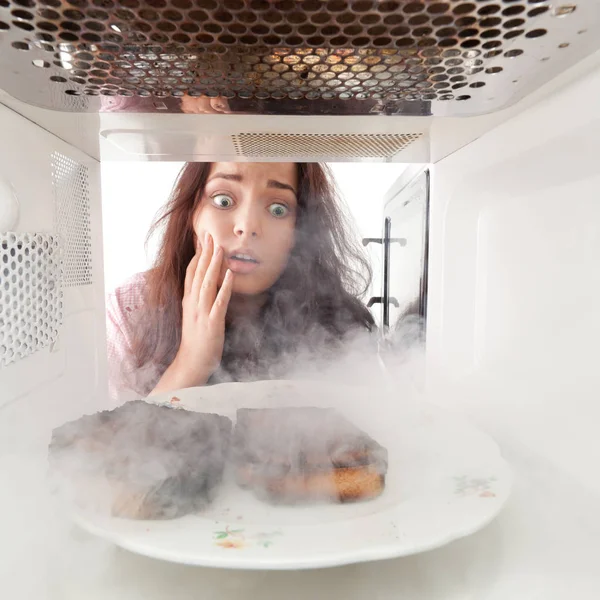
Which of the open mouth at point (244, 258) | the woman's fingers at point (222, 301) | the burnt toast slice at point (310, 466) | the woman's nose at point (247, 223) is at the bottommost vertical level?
the burnt toast slice at point (310, 466)

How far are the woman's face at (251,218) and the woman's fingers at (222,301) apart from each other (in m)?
0.01

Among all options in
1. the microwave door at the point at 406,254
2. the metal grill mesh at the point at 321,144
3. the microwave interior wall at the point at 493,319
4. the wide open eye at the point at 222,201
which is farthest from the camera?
the wide open eye at the point at 222,201

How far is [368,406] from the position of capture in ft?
3.17

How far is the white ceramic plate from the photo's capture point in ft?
1.35

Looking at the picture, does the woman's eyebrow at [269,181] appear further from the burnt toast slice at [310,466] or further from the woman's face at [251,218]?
the burnt toast slice at [310,466]

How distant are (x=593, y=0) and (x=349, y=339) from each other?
871 millimetres

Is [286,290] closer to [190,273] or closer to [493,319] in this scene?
[190,273]

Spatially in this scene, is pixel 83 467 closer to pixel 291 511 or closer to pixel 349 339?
pixel 291 511

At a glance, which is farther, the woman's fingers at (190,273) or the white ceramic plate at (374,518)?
the woman's fingers at (190,273)

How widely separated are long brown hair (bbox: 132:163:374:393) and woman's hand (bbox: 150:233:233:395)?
0.02 meters

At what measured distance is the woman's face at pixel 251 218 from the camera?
1.10m

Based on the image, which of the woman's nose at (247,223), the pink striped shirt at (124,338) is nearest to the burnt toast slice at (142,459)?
the pink striped shirt at (124,338)

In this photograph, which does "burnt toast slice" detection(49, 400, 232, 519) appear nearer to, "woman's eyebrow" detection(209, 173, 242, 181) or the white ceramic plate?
the white ceramic plate

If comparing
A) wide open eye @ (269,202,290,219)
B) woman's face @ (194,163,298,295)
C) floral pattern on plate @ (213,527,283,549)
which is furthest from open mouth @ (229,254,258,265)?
floral pattern on plate @ (213,527,283,549)
